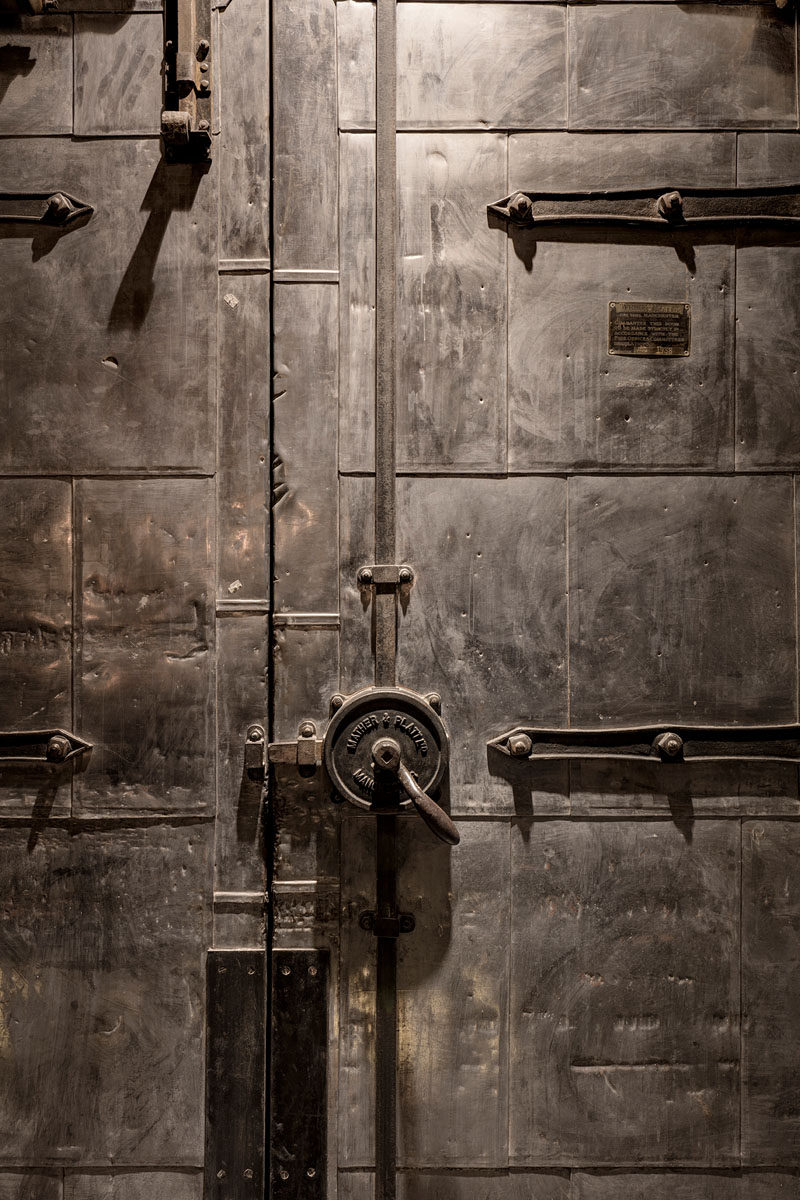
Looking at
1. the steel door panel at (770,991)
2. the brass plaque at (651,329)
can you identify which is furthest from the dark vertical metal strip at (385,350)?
the steel door panel at (770,991)

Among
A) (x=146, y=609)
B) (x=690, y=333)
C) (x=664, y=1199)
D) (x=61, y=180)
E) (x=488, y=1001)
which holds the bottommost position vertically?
(x=664, y=1199)

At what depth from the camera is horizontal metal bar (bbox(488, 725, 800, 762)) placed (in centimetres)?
142

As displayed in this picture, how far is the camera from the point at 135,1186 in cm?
142

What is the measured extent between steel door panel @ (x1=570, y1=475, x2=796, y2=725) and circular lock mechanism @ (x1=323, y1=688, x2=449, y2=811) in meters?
0.29

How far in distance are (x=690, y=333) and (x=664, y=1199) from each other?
5.48 feet

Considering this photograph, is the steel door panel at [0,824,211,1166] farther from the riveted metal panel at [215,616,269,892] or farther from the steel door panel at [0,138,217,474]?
the steel door panel at [0,138,217,474]

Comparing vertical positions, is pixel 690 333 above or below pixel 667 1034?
above

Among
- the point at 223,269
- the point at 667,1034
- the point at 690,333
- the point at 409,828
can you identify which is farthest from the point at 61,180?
the point at 667,1034

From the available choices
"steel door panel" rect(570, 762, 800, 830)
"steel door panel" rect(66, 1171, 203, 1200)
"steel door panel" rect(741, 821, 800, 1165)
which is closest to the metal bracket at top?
"steel door panel" rect(570, 762, 800, 830)

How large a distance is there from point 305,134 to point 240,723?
1146 mm

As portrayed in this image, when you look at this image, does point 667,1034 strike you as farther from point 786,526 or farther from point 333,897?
point 786,526

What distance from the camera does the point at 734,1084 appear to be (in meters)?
1.42

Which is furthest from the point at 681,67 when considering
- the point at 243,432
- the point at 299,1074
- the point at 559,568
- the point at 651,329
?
the point at 299,1074

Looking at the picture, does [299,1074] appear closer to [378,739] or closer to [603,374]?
[378,739]
